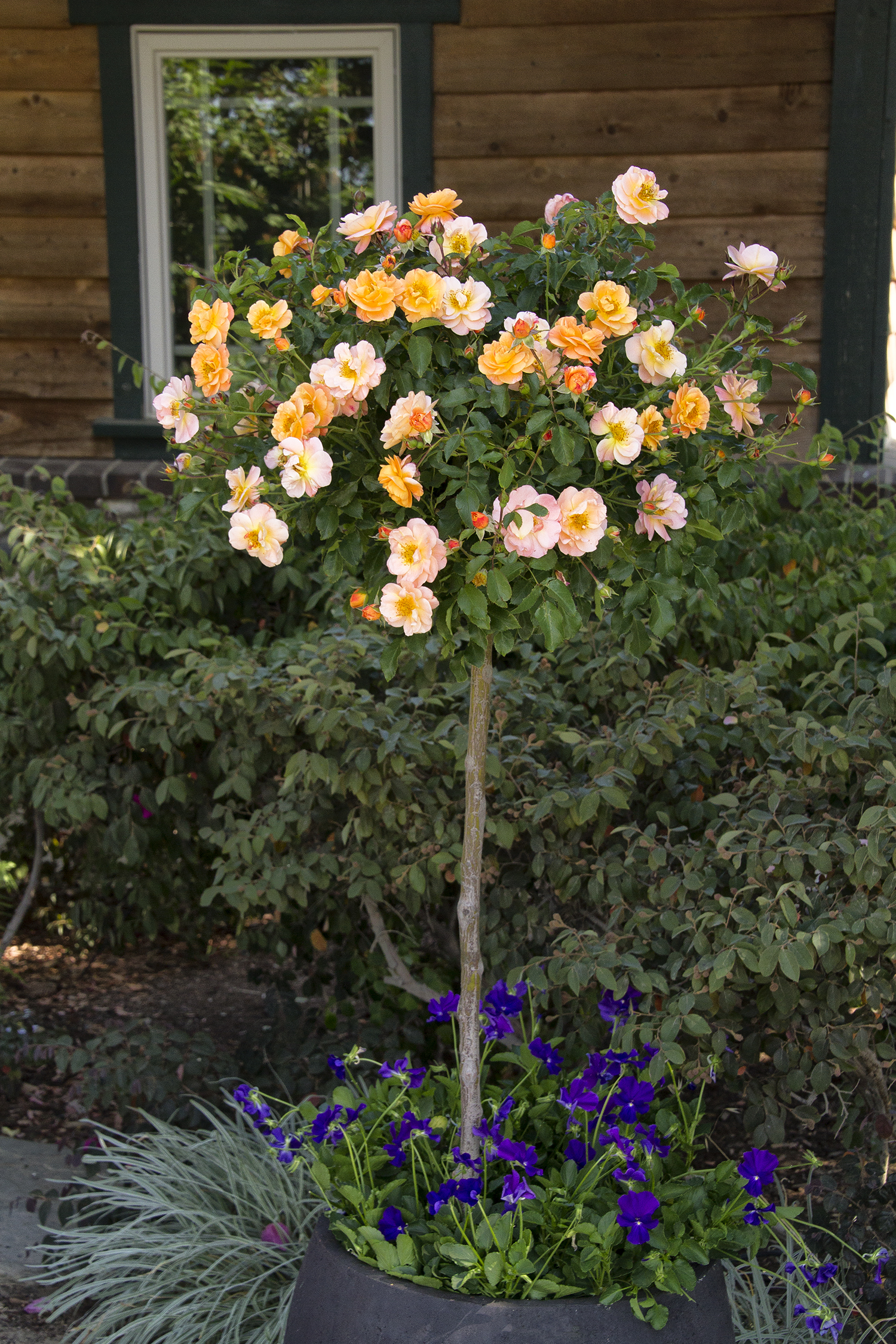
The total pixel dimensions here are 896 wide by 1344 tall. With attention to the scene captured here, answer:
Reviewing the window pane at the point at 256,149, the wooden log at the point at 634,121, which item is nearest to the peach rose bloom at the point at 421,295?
the wooden log at the point at 634,121

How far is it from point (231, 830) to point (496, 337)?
135cm

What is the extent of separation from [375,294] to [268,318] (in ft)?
0.48

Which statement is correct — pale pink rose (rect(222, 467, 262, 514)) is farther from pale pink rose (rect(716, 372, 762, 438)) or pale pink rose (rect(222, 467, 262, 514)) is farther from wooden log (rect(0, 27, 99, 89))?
wooden log (rect(0, 27, 99, 89))

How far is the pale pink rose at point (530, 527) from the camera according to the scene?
1302mm

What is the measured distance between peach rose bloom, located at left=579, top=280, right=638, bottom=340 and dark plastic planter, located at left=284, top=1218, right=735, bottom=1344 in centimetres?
119

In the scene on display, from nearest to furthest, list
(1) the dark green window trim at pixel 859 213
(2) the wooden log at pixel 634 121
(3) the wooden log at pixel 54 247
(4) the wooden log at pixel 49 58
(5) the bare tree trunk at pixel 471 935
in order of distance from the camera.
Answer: (5) the bare tree trunk at pixel 471 935 → (1) the dark green window trim at pixel 859 213 → (2) the wooden log at pixel 634 121 → (4) the wooden log at pixel 49 58 → (3) the wooden log at pixel 54 247

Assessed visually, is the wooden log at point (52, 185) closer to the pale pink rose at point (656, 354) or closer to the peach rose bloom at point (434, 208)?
the peach rose bloom at point (434, 208)

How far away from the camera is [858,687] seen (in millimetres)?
2254

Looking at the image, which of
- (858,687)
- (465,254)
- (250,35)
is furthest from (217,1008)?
(250,35)

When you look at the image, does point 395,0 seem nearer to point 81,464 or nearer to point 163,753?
point 81,464

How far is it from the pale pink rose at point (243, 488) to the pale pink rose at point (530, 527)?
1.02 ft

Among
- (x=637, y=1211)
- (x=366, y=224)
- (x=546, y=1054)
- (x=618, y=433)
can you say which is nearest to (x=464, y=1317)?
(x=637, y=1211)

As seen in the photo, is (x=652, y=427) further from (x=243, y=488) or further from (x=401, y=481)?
(x=243, y=488)

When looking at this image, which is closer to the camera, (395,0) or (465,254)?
(465,254)
